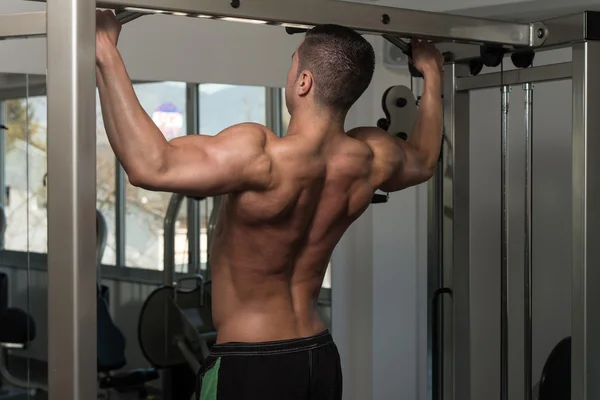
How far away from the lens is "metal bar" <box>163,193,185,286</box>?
13.6 ft

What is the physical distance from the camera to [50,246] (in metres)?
1.45

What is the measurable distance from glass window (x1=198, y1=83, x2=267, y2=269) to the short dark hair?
7.81 ft

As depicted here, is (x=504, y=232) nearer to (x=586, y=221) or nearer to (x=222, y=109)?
(x=586, y=221)

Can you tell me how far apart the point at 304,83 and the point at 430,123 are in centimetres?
47

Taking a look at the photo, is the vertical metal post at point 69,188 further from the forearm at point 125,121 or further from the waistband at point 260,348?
the waistband at point 260,348

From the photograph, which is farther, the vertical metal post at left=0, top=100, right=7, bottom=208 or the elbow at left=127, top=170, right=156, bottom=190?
the vertical metal post at left=0, top=100, right=7, bottom=208

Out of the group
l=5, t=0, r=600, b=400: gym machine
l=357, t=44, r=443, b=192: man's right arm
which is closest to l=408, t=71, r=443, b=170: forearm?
l=357, t=44, r=443, b=192: man's right arm

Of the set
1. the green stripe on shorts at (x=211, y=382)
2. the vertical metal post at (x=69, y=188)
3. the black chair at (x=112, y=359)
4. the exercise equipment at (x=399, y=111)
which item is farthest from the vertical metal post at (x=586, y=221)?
the black chair at (x=112, y=359)

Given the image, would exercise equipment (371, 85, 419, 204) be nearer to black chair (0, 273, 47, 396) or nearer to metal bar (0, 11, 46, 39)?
metal bar (0, 11, 46, 39)

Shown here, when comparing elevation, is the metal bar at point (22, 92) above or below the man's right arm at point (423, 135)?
above

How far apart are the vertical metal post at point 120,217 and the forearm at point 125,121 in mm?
2545

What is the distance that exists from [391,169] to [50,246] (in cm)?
90

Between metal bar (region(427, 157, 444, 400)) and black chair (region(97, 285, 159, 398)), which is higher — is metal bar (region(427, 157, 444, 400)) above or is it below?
above

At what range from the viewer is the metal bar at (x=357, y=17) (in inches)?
64.4
